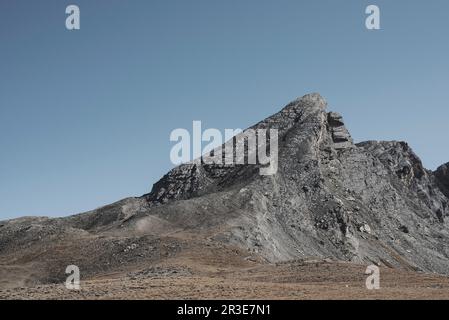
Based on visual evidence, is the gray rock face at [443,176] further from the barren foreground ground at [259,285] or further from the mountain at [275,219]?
the barren foreground ground at [259,285]

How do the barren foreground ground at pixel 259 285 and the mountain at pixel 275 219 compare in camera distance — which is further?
the mountain at pixel 275 219

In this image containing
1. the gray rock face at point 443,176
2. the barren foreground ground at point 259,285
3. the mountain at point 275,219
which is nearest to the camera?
the barren foreground ground at point 259,285

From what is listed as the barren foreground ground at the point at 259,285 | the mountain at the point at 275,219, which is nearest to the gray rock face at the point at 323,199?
the mountain at the point at 275,219

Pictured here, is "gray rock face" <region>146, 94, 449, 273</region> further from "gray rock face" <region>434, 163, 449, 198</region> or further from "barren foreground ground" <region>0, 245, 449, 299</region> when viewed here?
"gray rock face" <region>434, 163, 449, 198</region>

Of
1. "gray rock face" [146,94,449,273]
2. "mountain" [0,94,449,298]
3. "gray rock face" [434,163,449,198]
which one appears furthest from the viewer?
"gray rock face" [434,163,449,198]

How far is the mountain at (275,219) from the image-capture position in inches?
1984

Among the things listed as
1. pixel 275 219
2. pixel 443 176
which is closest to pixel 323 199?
pixel 275 219

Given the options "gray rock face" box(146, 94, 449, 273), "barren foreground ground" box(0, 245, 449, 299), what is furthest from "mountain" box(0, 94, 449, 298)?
"barren foreground ground" box(0, 245, 449, 299)

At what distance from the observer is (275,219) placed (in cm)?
6650

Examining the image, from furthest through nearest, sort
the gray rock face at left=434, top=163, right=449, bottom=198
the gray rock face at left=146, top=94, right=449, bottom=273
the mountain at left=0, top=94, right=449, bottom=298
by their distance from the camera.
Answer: the gray rock face at left=434, top=163, right=449, bottom=198 → the gray rock face at left=146, top=94, right=449, bottom=273 → the mountain at left=0, top=94, right=449, bottom=298

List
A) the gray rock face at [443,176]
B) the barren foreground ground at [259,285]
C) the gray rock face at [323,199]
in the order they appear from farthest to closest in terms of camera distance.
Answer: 1. the gray rock face at [443,176]
2. the gray rock face at [323,199]
3. the barren foreground ground at [259,285]

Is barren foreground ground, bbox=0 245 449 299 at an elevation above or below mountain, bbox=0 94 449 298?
below

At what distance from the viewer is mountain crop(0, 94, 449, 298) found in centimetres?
5041
